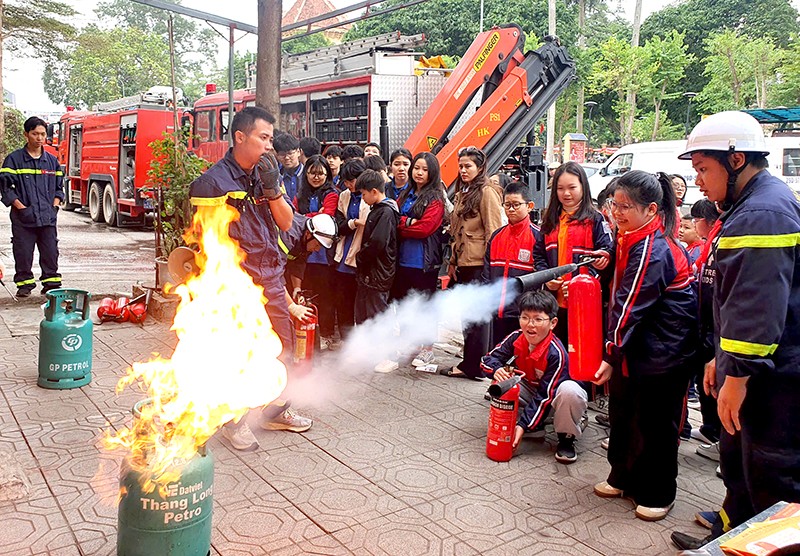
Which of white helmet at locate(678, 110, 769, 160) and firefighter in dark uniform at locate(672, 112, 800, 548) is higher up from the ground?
white helmet at locate(678, 110, 769, 160)

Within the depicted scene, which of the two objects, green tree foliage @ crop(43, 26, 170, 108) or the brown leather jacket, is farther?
green tree foliage @ crop(43, 26, 170, 108)

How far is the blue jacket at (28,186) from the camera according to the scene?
27.7ft

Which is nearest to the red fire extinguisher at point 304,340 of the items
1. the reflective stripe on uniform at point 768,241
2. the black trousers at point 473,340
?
the black trousers at point 473,340

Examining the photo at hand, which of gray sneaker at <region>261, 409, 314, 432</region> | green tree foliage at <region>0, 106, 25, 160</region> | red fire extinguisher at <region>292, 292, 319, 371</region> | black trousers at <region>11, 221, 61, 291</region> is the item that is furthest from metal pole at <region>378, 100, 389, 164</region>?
green tree foliage at <region>0, 106, 25, 160</region>

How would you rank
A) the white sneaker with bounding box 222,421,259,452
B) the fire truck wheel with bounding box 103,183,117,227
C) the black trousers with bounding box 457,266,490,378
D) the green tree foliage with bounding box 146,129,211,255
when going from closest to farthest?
the white sneaker with bounding box 222,421,259,452
the black trousers with bounding box 457,266,490,378
the green tree foliage with bounding box 146,129,211,255
the fire truck wheel with bounding box 103,183,117,227

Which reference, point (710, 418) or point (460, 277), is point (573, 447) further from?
point (460, 277)

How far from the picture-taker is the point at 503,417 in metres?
4.50

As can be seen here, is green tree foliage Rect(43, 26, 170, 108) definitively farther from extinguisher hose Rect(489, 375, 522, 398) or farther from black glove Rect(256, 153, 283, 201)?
extinguisher hose Rect(489, 375, 522, 398)

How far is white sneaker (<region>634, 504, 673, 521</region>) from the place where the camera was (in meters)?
3.86

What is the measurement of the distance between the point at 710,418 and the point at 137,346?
5209 mm

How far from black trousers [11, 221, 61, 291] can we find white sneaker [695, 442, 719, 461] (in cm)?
757

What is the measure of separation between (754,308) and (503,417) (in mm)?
2019

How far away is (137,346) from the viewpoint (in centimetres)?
689

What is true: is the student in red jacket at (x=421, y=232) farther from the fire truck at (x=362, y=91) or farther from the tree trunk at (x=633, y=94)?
the tree trunk at (x=633, y=94)
